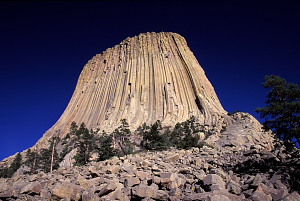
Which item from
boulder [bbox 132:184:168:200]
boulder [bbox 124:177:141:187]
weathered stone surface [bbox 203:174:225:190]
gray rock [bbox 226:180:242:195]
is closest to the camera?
boulder [bbox 132:184:168:200]

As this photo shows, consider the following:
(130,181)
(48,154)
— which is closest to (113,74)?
(48,154)

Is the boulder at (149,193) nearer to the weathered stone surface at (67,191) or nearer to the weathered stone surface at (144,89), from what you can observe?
the weathered stone surface at (67,191)

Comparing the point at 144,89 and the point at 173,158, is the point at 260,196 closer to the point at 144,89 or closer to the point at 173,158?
the point at 173,158

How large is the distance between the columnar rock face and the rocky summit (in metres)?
0.29

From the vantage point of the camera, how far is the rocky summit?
764 cm

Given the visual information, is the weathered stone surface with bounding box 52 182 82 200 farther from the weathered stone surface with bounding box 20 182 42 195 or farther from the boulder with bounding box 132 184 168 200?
the boulder with bounding box 132 184 168 200

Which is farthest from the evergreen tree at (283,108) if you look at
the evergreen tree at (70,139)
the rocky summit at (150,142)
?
the evergreen tree at (70,139)

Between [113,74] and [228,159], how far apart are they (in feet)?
191

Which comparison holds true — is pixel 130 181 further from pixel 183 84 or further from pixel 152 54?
pixel 152 54

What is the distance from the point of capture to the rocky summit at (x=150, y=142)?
25.1 ft

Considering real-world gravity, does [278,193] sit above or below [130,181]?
below

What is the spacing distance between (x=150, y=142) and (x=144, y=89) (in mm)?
31684

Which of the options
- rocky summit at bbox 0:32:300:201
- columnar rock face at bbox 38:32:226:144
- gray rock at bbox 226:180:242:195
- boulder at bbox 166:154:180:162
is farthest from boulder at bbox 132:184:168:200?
columnar rock face at bbox 38:32:226:144

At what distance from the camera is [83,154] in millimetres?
29672
